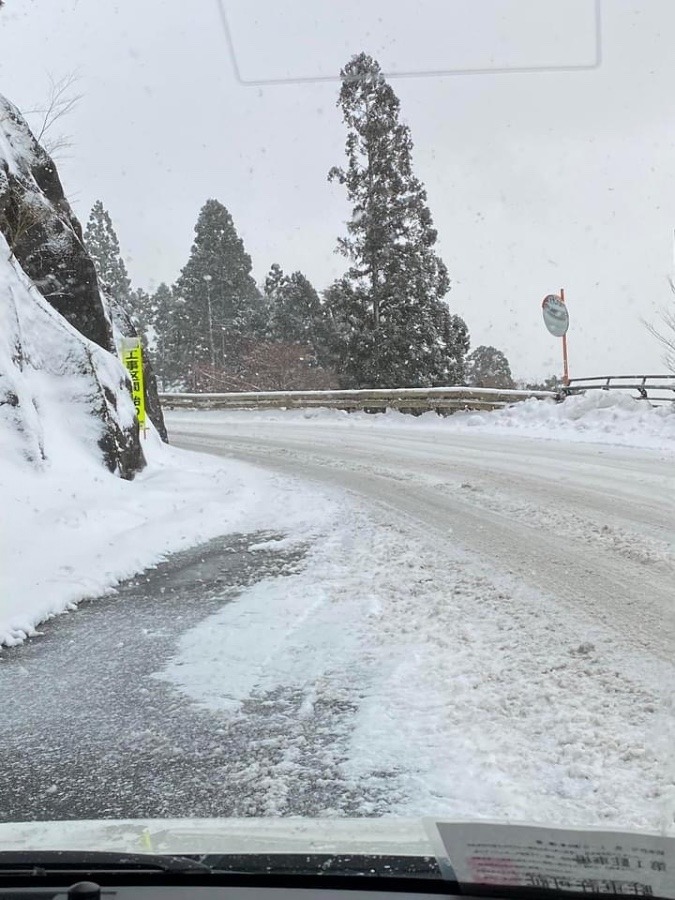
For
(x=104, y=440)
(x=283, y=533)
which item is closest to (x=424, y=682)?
(x=283, y=533)

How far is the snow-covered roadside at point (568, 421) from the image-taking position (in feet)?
49.3

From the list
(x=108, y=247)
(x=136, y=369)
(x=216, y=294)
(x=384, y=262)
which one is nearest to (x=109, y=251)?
(x=108, y=247)

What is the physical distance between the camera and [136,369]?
13.3m

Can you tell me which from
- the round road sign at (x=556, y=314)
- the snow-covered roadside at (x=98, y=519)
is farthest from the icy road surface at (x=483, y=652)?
the round road sign at (x=556, y=314)

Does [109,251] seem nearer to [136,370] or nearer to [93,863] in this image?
[136,370]

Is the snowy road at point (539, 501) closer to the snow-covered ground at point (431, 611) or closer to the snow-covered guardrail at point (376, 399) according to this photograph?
the snow-covered ground at point (431, 611)

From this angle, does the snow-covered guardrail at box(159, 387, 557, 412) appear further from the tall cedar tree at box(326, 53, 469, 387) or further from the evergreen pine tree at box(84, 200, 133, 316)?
the evergreen pine tree at box(84, 200, 133, 316)

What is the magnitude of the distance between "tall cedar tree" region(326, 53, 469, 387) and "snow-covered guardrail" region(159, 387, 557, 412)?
12.6ft

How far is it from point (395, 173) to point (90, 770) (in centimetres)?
2748

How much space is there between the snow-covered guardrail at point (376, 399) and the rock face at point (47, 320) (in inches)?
465

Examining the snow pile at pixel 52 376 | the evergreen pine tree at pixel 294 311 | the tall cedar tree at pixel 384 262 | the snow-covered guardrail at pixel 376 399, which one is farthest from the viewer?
the evergreen pine tree at pixel 294 311

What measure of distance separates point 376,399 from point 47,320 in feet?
49.4

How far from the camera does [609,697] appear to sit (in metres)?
3.66

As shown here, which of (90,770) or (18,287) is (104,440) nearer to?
(18,287)
